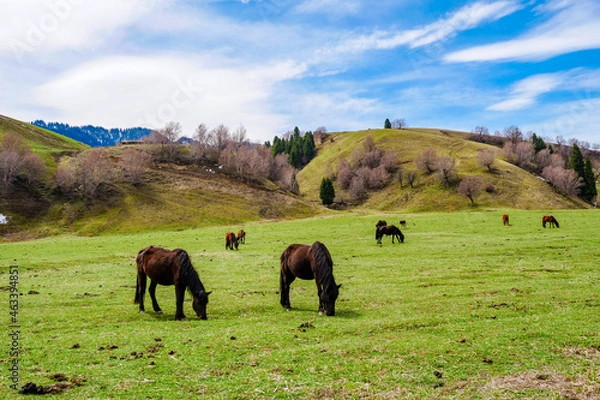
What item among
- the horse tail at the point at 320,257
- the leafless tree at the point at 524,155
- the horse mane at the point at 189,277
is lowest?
the horse mane at the point at 189,277

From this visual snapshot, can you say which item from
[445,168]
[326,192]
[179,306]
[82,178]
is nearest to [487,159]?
[445,168]

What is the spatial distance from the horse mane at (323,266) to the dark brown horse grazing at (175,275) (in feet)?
13.6

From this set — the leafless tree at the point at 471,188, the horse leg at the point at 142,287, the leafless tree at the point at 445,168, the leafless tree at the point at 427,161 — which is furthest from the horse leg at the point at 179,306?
the leafless tree at the point at 427,161

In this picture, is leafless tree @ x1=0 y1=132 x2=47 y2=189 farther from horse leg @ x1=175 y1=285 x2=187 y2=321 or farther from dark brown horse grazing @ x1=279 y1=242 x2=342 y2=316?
dark brown horse grazing @ x1=279 y1=242 x2=342 y2=316

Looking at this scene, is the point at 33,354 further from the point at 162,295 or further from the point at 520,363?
the point at 520,363

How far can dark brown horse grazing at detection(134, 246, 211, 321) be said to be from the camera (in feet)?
46.1

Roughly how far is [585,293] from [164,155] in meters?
119

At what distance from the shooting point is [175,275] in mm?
14336

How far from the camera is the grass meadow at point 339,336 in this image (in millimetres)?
7957

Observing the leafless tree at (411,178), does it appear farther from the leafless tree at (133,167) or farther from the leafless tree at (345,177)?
the leafless tree at (133,167)

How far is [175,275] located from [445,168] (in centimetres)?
11726

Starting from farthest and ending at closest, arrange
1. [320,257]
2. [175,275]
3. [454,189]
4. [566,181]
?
[454,189], [566,181], [320,257], [175,275]

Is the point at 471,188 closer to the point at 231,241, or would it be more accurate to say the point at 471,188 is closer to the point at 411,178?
the point at 411,178

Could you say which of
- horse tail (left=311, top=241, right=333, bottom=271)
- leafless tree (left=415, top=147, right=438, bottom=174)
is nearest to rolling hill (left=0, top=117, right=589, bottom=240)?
leafless tree (left=415, top=147, right=438, bottom=174)
